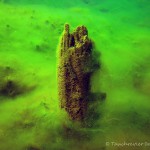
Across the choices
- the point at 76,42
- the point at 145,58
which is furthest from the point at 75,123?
the point at 145,58

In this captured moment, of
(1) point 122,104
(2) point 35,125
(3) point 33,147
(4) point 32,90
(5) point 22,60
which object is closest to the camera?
(3) point 33,147

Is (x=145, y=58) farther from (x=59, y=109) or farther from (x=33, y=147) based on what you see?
(x=33, y=147)

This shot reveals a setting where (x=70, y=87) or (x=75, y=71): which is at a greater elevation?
(x=75, y=71)

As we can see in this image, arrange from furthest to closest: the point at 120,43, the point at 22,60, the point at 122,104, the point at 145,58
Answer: the point at 120,43 → the point at 145,58 → the point at 22,60 → the point at 122,104

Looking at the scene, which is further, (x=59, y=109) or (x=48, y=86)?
(x=48, y=86)

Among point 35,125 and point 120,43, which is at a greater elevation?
point 120,43
